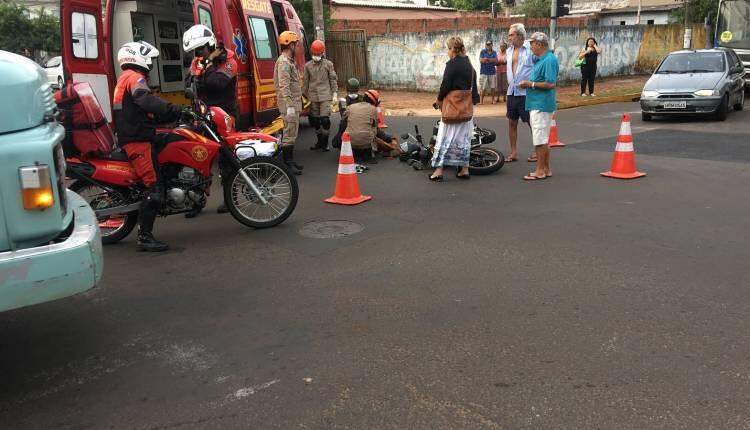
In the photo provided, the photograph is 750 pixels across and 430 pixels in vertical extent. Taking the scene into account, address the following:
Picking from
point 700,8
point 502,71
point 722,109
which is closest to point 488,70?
point 502,71

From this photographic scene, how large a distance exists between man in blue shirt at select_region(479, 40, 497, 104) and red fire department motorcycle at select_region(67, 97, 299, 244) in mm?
13418

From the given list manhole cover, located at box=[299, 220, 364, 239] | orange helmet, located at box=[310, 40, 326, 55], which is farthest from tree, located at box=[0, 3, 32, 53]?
orange helmet, located at box=[310, 40, 326, 55]

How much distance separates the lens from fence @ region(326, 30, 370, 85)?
2511cm

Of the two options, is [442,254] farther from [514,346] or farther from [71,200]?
[71,200]

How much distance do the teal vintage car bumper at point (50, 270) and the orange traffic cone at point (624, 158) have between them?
7052 mm

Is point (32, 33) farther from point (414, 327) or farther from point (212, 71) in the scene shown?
point (414, 327)

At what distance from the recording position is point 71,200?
3709mm

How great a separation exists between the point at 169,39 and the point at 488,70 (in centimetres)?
1094

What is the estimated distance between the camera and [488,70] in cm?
1956

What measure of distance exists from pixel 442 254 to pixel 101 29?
6580 millimetres

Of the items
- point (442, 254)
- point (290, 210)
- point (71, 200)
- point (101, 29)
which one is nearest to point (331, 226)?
point (290, 210)

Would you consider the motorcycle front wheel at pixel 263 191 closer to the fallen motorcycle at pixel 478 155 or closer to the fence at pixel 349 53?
the fallen motorcycle at pixel 478 155

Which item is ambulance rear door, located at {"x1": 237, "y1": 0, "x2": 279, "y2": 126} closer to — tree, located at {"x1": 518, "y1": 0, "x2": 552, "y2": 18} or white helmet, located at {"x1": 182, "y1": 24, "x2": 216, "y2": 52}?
white helmet, located at {"x1": 182, "y1": 24, "x2": 216, "y2": 52}

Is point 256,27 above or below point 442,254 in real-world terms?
above
